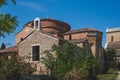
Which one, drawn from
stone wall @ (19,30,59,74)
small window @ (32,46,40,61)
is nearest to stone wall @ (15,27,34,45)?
stone wall @ (19,30,59,74)

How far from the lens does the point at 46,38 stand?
1394 inches

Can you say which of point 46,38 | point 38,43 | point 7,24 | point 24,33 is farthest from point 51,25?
point 7,24

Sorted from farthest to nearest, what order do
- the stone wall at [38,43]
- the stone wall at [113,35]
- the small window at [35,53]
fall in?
the stone wall at [113,35]
the small window at [35,53]
the stone wall at [38,43]

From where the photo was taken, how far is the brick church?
1403 inches

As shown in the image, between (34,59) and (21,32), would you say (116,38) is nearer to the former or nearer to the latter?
(21,32)

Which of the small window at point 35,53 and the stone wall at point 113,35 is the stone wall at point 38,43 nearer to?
the small window at point 35,53

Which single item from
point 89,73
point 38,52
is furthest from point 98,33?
point 89,73

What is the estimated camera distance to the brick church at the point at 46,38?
35625 millimetres

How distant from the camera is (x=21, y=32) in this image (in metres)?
48.1

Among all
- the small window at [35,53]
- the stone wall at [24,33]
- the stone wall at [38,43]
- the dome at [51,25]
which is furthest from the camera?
the dome at [51,25]

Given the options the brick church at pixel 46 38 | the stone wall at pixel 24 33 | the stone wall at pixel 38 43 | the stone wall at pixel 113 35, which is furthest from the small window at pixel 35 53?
the stone wall at pixel 113 35

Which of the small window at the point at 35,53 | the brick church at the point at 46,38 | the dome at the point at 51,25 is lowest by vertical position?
the small window at the point at 35,53

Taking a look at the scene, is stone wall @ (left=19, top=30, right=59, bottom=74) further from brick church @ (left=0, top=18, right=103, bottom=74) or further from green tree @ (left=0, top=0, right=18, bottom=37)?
green tree @ (left=0, top=0, right=18, bottom=37)

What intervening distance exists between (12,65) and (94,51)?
76.0 ft
